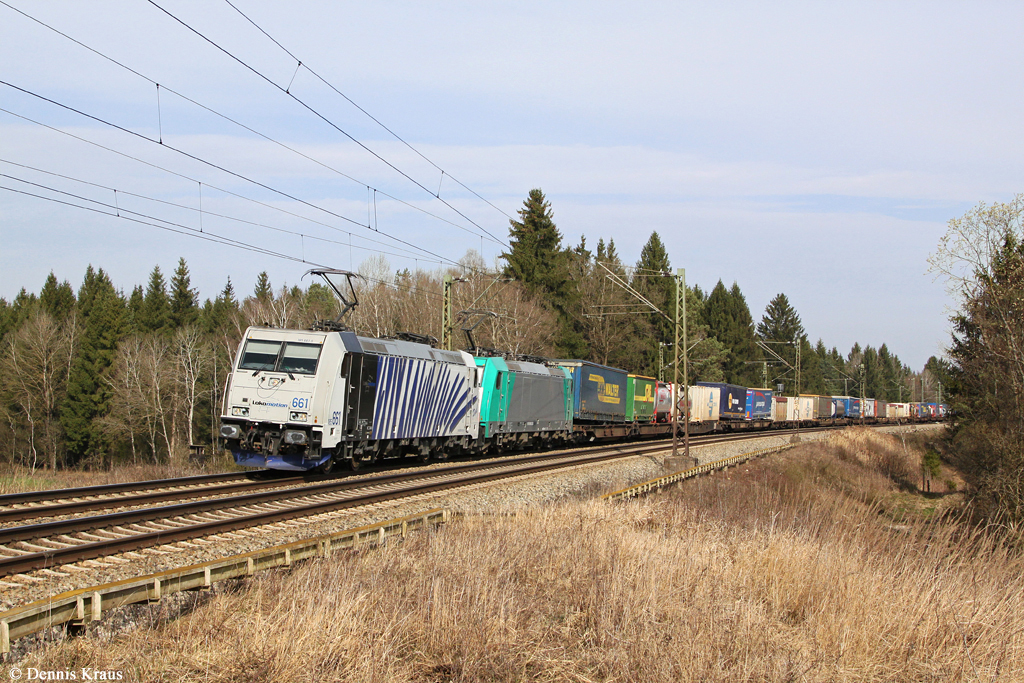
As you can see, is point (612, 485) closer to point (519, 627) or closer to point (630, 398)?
point (519, 627)

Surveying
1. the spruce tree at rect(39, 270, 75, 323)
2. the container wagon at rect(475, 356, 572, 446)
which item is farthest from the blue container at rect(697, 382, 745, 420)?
the spruce tree at rect(39, 270, 75, 323)

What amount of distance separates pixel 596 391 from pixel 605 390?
1340 millimetres

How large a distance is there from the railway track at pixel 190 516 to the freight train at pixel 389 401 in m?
0.97

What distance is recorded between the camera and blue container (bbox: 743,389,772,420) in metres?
52.8

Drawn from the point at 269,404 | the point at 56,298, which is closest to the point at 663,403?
the point at 269,404

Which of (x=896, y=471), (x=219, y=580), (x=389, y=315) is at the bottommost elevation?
(x=896, y=471)

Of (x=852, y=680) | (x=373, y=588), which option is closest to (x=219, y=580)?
(x=373, y=588)

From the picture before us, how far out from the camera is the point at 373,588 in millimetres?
7250

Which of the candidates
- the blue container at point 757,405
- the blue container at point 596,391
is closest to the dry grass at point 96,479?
the blue container at point 596,391

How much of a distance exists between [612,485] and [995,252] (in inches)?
725

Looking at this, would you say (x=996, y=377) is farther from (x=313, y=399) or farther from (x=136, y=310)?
(x=136, y=310)

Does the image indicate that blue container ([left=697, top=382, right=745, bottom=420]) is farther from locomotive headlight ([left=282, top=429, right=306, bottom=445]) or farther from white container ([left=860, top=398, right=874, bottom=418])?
locomotive headlight ([left=282, top=429, right=306, bottom=445])

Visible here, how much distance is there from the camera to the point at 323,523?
11.0 metres

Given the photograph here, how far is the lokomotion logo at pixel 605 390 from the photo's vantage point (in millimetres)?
32800
